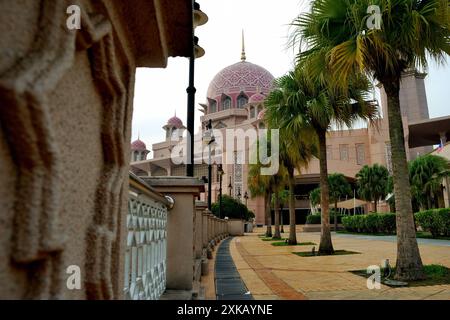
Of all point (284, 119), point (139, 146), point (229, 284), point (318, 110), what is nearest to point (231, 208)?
point (284, 119)

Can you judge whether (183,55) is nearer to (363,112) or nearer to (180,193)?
(180,193)

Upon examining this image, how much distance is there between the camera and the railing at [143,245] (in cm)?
223

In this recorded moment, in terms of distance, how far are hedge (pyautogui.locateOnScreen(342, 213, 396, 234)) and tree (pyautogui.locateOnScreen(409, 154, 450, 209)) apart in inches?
116

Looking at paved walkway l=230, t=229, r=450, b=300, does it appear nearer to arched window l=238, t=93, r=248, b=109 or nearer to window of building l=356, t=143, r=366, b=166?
window of building l=356, t=143, r=366, b=166

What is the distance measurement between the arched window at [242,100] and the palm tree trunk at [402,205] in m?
58.1

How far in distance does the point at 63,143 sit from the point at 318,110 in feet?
37.1

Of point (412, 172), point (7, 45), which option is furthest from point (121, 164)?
point (412, 172)

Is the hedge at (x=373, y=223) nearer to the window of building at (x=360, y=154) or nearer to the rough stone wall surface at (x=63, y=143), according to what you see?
the window of building at (x=360, y=154)

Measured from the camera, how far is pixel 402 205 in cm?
685

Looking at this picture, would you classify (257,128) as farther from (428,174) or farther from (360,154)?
(428,174)

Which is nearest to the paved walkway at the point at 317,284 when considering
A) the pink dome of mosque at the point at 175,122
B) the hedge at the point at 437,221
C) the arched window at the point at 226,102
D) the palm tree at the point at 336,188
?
the hedge at the point at 437,221

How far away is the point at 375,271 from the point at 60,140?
7.74m

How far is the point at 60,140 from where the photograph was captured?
1.00 meters

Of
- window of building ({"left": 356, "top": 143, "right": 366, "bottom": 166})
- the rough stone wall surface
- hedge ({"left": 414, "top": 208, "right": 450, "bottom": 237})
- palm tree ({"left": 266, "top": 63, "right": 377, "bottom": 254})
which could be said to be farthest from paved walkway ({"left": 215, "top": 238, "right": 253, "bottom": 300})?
window of building ({"left": 356, "top": 143, "right": 366, "bottom": 166})
